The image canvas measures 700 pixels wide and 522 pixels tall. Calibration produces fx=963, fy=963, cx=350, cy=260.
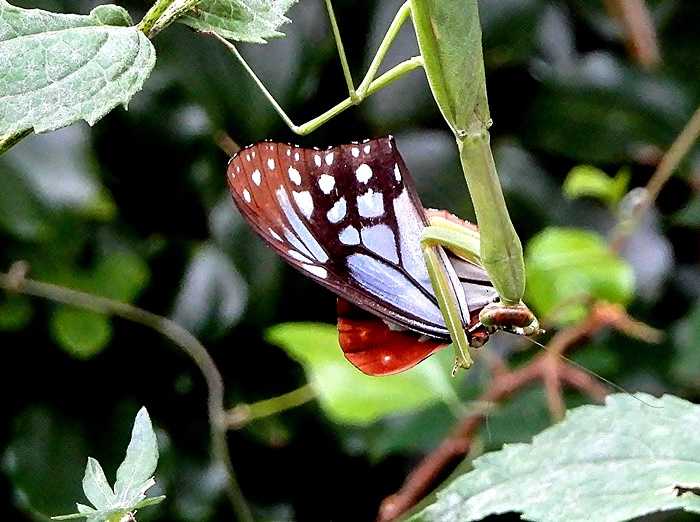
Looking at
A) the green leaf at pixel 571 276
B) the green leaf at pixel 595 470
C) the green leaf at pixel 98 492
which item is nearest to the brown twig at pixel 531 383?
the green leaf at pixel 571 276

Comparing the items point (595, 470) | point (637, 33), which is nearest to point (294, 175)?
point (595, 470)

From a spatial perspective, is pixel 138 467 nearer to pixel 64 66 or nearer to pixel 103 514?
pixel 103 514

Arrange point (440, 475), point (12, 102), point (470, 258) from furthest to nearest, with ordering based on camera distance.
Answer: point (440, 475) < point (470, 258) < point (12, 102)

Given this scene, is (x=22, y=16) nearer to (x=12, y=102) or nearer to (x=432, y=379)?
(x=12, y=102)

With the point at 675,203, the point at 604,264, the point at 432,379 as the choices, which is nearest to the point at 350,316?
the point at 432,379

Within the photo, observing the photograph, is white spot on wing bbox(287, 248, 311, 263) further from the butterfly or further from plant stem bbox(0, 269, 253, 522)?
plant stem bbox(0, 269, 253, 522)
